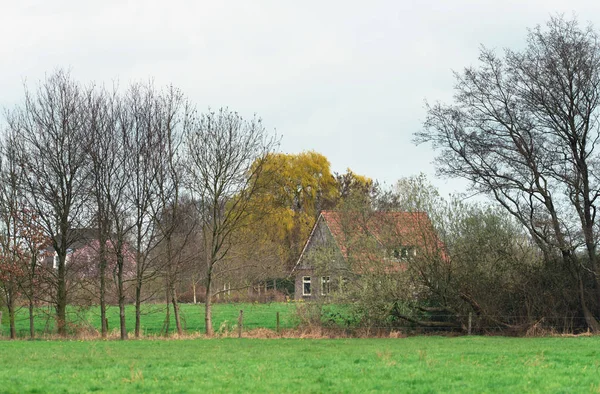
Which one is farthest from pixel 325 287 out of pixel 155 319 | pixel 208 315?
pixel 155 319

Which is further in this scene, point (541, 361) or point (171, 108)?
point (171, 108)

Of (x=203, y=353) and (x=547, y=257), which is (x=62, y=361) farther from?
(x=547, y=257)

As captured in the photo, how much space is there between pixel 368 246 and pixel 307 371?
1600cm

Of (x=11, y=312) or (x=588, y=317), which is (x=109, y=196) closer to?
(x=11, y=312)

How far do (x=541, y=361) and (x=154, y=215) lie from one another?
63.0 ft

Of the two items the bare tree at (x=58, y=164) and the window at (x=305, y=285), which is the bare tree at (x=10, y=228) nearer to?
the bare tree at (x=58, y=164)

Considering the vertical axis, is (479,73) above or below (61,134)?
above

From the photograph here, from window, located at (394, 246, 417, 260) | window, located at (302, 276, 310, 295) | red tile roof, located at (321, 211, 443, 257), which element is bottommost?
window, located at (302, 276, 310, 295)

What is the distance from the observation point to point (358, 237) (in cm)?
3053

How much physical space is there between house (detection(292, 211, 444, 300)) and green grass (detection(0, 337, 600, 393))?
968 cm

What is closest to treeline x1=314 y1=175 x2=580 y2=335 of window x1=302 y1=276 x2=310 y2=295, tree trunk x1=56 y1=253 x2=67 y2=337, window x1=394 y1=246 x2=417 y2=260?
window x1=394 y1=246 x2=417 y2=260

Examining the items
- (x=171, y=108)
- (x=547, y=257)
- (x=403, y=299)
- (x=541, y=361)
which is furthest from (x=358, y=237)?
(x=541, y=361)

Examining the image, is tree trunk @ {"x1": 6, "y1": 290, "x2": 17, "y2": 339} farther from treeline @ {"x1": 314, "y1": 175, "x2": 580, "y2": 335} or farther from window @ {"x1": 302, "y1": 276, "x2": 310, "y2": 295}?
window @ {"x1": 302, "y1": 276, "x2": 310, "y2": 295}

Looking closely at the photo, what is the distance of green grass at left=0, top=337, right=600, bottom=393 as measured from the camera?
11.8m
